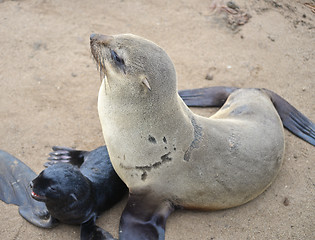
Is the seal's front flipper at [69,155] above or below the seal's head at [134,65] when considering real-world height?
below

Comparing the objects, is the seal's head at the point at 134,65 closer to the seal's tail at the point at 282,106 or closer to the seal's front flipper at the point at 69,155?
the seal's front flipper at the point at 69,155

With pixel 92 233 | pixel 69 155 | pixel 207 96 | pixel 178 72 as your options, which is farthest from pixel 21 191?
pixel 178 72

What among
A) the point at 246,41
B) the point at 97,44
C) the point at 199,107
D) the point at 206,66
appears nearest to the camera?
the point at 97,44

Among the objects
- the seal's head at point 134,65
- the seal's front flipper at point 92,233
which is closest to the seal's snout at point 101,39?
the seal's head at point 134,65

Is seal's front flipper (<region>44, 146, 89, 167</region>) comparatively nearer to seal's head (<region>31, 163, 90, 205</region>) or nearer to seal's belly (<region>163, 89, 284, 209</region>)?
seal's head (<region>31, 163, 90, 205</region>)

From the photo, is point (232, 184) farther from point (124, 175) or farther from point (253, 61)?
point (253, 61)

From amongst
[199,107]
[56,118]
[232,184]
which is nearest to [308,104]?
[199,107]

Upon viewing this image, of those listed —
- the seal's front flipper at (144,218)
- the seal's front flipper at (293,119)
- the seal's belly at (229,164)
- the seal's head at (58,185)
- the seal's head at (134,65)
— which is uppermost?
the seal's head at (134,65)

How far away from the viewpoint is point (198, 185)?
327 centimetres

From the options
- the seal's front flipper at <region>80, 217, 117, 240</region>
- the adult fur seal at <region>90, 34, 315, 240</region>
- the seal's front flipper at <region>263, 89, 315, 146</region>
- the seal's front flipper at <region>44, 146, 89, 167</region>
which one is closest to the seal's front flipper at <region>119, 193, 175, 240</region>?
the adult fur seal at <region>90, 34, 315, 240</region>

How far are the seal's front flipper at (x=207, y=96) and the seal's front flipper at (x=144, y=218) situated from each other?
1709 millimetres

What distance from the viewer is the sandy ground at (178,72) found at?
11.2 ft

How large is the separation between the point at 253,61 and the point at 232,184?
2.78 meters

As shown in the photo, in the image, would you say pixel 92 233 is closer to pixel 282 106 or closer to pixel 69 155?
pixel 69 155
